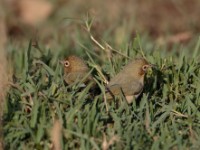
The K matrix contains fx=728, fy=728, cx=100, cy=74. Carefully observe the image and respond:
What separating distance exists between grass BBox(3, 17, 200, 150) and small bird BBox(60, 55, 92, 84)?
67mm

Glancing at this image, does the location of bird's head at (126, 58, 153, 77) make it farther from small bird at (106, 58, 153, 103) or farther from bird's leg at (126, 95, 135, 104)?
bird's leg at (126, 95, 135, 104)

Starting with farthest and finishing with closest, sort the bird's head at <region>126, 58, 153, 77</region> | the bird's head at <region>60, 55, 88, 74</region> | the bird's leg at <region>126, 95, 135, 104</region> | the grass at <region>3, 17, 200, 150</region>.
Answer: the bird's head at <region>60, 55, 88, 74</region>, the bird's head at <region>126, 58, 153, 77</region>, the bird's leg at <region>126, 95, 135, 104</region>, the grass at <region>3, 17, 200, 150</region>

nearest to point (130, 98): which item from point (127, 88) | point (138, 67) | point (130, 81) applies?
point (127, 88)

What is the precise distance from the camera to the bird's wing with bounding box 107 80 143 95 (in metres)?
5.42

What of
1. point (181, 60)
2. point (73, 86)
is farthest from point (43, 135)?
point (181, 60)

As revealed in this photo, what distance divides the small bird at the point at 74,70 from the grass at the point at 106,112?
0.22 ft

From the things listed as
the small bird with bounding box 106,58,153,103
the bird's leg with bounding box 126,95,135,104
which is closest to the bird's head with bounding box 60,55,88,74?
the small bird with bounding box 106,58,153,103

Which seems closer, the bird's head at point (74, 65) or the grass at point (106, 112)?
the grass at point (106, 112)

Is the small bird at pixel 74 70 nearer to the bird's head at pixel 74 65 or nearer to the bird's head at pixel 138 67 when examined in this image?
the bird's head at pixel 74 65

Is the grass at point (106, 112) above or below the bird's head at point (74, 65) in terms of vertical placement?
below

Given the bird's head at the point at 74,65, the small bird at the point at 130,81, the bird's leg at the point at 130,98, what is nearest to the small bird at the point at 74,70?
the bird's head at the point at 74,65

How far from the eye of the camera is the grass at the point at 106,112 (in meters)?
4.84

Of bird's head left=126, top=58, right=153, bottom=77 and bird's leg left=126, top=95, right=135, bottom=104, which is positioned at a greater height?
bird's head left=126, top=58, right=153, bottom=77

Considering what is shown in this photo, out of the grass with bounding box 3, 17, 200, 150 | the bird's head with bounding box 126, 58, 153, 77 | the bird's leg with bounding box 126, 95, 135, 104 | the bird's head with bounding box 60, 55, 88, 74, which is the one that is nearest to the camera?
the grass with bounding box 3, 17, 200, 150
